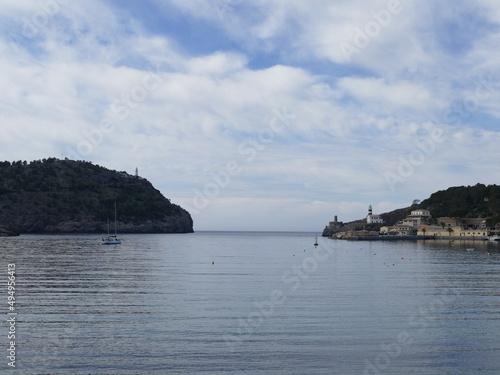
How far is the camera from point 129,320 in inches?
1256

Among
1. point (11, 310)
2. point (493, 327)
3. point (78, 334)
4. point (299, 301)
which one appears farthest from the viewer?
point (299, 301)

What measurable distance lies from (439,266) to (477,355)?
5395 centimetres

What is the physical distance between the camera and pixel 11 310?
111 feet

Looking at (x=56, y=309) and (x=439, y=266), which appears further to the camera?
(x=439, y=266)

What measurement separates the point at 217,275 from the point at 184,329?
3258 centimetres

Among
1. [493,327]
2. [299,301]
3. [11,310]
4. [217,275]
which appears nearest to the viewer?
[493,327]

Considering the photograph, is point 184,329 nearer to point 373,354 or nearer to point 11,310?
point 373,354

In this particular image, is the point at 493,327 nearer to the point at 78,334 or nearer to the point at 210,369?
the point at 210,369

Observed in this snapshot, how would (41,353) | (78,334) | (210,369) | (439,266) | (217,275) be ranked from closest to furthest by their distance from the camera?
1. (210,369)
2. (41,353)
3. (78,334)
4. (217,275)
5. (439,266)

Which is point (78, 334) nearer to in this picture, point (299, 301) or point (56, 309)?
point (56, 309)

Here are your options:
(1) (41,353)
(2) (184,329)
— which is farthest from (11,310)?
(2) (184,329)

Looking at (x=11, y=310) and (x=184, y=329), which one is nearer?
(x=184, y=329)

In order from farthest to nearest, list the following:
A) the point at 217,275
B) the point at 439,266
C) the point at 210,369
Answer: the point at 439,266
the point at 217,275
the point at 210,369

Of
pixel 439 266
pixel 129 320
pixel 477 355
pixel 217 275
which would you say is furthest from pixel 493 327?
pixel 439 266
